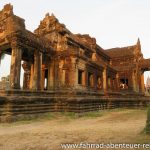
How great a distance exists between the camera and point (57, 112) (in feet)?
47.9

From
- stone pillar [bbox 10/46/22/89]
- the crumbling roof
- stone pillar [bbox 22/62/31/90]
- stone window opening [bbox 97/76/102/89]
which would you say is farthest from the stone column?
the crumbling roof

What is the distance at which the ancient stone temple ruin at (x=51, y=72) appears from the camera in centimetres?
1250

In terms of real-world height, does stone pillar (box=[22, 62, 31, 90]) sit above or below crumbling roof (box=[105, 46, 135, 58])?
below

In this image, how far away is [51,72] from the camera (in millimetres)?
16500

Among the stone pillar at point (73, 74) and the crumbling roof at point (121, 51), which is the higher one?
the crumbling roof at point (121, 51)

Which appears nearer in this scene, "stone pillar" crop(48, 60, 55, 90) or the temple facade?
the temple facade

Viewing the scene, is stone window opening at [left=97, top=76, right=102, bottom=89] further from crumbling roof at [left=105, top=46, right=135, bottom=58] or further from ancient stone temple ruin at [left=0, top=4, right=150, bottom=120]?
crumbling roof at [left=105, top=46, right=135, bottom=58]

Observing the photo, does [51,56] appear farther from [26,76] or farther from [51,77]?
[26,76]

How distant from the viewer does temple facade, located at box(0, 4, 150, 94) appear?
13195 millimetres

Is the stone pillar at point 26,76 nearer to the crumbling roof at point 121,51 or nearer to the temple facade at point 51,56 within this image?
the temple facade at point 51,56

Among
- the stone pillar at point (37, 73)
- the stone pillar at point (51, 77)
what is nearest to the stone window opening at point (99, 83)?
the stone pillar at point (51, 77)

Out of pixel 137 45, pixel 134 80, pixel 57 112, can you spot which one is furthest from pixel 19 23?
pixel 137 45

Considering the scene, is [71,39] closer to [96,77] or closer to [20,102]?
[96,77]

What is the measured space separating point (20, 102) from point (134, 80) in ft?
61.1
